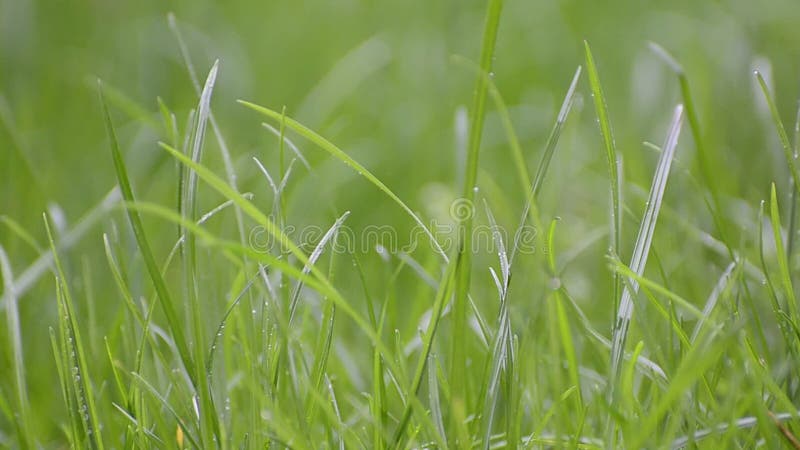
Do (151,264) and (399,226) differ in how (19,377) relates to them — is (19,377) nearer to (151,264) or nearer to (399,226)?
(151,264)

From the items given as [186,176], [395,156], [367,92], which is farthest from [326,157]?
[186,176]

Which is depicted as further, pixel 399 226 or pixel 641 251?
pixel 399 226

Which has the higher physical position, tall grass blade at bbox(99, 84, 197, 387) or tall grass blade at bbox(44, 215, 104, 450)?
tall grass blade at bbox(99, 84, 197, 387)

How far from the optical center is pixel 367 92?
190 cm

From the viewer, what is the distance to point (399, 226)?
1453 mm

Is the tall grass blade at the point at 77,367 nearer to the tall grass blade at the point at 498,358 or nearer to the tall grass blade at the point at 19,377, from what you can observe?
the tall grass blade at the point at 19,377

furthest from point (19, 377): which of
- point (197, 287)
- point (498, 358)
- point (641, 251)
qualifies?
point (641, 251)

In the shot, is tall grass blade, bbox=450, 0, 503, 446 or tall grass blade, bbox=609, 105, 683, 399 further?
tall grass blade, bbox=609, 105, 683, 399

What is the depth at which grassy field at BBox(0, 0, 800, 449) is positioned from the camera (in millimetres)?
650

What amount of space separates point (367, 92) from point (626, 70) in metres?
0.61

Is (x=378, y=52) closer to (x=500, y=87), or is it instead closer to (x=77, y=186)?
(x=500, y=87)

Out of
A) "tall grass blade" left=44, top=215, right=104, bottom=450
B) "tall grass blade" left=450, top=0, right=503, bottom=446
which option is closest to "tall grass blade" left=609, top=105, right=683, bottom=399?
"tall grass blade" left=450, top=0, right=503, bottom=446

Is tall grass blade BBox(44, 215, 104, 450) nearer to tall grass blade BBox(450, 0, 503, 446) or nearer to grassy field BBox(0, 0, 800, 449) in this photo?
grassy field BBox(0, 0, 800, 449)

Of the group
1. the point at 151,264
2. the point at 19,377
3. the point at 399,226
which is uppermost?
the point at 151,264
